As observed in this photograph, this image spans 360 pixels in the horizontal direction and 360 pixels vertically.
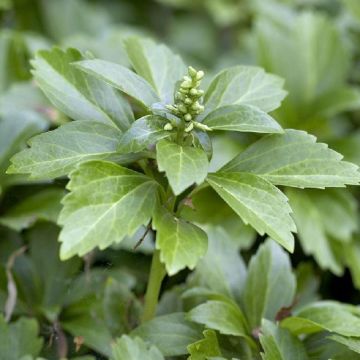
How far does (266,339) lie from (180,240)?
0.21 metres

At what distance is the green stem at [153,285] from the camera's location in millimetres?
923

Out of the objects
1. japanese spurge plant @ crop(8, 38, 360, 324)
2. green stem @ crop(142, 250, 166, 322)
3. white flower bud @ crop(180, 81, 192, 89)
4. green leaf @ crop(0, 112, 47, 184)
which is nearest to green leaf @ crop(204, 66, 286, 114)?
japanese spurge plant @ crop(8, 38, 360, 324)

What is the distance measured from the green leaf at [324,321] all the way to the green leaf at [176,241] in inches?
9.1

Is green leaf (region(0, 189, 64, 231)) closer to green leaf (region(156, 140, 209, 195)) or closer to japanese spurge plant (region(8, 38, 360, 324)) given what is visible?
japanese spurge plant (region(8, 38, 360, 324))

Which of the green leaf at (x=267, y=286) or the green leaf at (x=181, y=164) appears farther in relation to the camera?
the green leaf at (x=267, y=286)

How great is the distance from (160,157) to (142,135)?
5 cm

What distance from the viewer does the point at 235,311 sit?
99 centimetres

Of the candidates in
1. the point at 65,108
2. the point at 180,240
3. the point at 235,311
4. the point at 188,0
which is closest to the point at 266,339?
the point at 235,311

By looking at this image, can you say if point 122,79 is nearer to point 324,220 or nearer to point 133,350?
point 133,350

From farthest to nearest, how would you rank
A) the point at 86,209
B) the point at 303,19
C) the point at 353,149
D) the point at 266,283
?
1. the point at 303,19
2. the point at 353,149
3. the point at 266,283
4. the point at 86,209

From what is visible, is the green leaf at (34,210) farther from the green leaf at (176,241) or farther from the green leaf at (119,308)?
the green leaf at (176,241)

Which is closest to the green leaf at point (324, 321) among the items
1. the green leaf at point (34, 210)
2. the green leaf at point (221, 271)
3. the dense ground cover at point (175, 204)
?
the dense ground cover at point (175, 204)

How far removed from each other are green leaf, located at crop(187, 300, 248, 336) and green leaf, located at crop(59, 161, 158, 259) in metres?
0.20

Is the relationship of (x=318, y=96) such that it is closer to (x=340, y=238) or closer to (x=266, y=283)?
(x=340, y=238)
